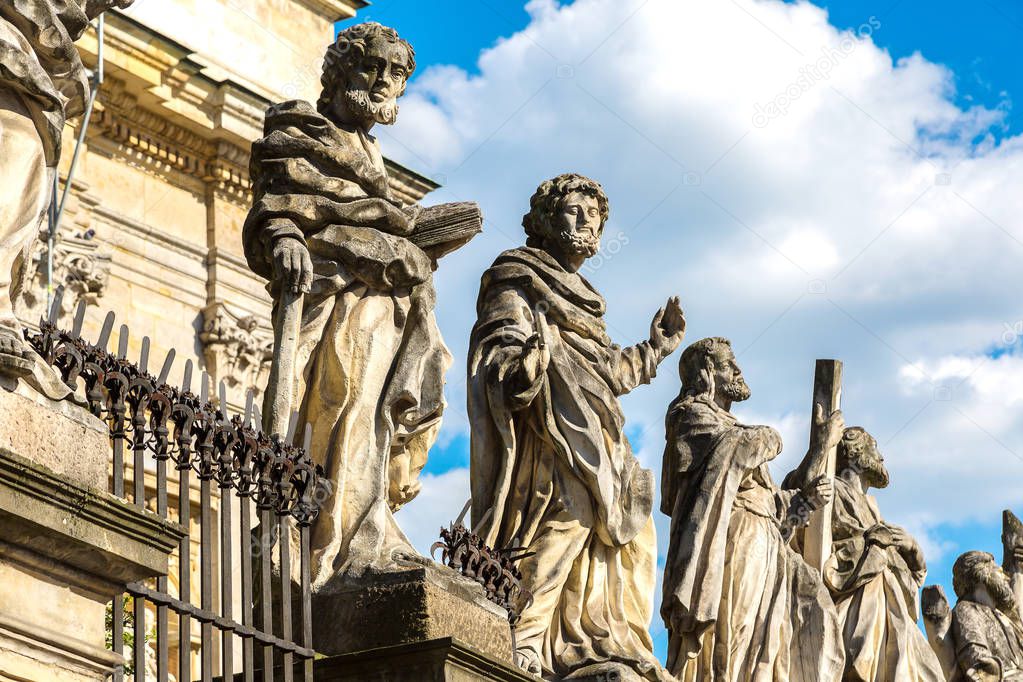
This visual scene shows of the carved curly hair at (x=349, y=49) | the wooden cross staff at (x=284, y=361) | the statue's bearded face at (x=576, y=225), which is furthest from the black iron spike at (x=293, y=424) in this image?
the statue's bearded face at (x=576, y=225)

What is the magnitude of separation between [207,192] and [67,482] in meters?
15.0

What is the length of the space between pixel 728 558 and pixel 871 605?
2395 mm

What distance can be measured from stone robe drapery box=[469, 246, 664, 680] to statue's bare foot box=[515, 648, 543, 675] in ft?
0.98

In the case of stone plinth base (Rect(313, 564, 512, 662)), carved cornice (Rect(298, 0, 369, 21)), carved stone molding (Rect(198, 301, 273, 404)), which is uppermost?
carved cornice (Rect(298, 0, 369, 21))

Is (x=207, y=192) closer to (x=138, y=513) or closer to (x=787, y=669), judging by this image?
(x=787, y=669)

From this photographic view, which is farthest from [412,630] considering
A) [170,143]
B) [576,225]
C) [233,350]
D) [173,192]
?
[173,192]

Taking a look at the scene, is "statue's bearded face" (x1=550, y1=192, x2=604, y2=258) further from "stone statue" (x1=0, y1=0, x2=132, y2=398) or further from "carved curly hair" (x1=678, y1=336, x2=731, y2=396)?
"stone statue" (x1=0, y1=0, x2=132, y2=398)

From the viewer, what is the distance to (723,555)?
12.0m

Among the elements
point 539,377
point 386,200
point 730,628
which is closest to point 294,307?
point 386,200

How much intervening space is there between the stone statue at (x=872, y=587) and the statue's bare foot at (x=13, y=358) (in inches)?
330

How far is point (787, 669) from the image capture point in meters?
12.6

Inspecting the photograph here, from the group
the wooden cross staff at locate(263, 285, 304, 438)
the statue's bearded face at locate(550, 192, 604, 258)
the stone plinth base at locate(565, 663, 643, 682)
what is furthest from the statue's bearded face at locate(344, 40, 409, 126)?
the stone plinth base at locate(565, 663, 643, 682)

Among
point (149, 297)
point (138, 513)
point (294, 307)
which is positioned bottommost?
point (138, 513)

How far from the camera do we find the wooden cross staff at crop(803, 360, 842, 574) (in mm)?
14078
